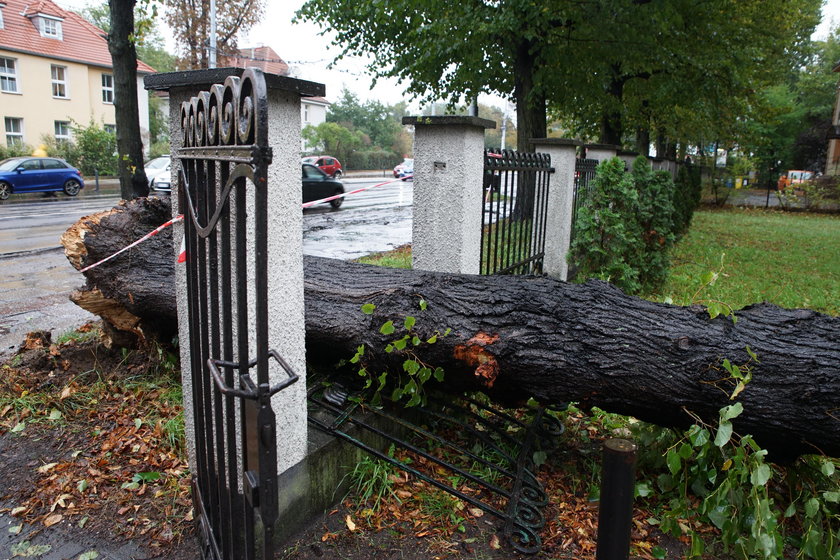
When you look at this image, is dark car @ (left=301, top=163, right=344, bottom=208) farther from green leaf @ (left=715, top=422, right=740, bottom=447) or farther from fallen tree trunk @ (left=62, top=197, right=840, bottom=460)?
green leaf @ (left=715, top=422, right=740, bottom=447)

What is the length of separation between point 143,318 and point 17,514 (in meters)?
1.64

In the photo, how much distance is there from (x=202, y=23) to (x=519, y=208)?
30.9 meters

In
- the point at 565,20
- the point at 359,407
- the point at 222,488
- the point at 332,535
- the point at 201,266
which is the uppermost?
the point at 565,20

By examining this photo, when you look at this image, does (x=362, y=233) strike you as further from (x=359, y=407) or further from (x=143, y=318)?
(x=359, y=407)

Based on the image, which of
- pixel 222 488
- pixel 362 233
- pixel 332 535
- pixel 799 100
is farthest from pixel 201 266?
pixel 799 100

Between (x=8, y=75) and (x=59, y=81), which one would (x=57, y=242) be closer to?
(x=8, y=75)

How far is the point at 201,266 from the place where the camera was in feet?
6.80

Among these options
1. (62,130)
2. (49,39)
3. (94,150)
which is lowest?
(94,150)

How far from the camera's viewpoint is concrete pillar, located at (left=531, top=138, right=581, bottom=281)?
7.31 meters

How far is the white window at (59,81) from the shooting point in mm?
31925

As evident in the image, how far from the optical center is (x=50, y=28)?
1278 inches

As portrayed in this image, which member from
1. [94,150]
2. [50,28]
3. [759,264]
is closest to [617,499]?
[759,264]

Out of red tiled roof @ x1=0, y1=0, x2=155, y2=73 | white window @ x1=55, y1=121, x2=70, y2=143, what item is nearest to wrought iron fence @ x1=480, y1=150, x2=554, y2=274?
red tiled roof @ x1=0, y1=0, x2=155, y2=73

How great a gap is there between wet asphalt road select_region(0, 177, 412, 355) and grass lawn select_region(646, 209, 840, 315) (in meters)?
5.28
